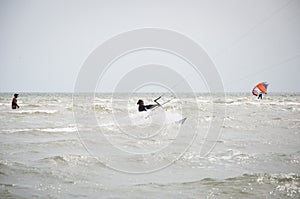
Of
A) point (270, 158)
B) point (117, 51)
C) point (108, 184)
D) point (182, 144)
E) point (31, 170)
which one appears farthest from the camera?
point (117, 51)

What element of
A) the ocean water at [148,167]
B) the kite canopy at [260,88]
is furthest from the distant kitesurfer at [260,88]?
the ocean water at [148,167]

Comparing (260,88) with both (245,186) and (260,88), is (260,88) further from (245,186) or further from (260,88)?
(245,186)

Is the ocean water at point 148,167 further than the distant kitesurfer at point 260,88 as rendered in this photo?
No

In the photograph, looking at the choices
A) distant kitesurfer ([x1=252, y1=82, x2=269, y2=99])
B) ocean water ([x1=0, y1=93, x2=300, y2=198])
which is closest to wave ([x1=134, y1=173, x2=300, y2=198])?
ocean water ([x1=0, y1=93, x2=300, y2=198])

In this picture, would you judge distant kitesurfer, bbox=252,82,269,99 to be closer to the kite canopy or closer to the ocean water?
the kite canopy

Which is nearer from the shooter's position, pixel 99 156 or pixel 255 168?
pixel 255 168

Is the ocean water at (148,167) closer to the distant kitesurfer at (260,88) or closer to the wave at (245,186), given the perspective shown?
the wave at (245,186)

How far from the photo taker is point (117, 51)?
1356 centimetres

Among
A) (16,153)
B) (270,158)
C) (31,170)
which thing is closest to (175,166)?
(270,158)

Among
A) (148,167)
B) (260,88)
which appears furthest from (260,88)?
(148,167)

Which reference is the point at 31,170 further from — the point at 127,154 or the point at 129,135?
the point at 129,135

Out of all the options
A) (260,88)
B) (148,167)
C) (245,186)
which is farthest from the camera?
(260,88)

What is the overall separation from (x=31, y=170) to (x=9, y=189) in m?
1.26

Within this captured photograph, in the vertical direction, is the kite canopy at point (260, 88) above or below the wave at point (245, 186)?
above
